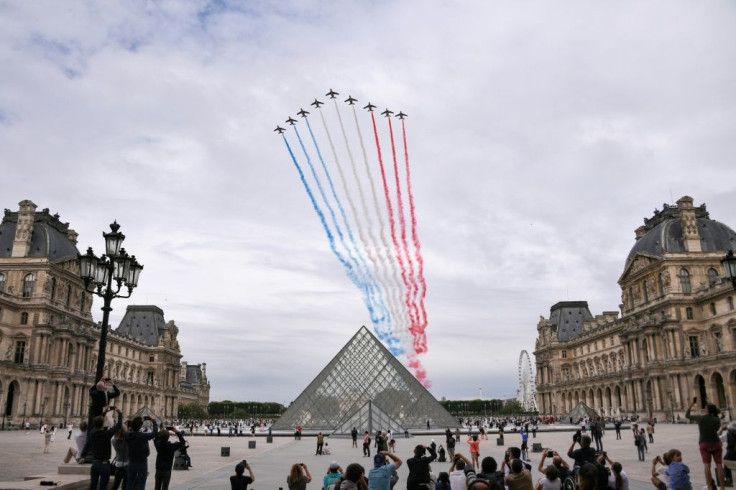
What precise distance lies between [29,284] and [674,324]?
56.0 metres

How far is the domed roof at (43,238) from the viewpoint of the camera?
178 feet

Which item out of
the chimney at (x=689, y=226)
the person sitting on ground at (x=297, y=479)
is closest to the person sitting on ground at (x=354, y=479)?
the person sitting on ground at (x=297, y=479)

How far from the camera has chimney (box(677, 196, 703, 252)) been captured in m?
53.9

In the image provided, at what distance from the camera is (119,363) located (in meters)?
74.6

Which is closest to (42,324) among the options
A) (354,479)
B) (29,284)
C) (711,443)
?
(29,284)

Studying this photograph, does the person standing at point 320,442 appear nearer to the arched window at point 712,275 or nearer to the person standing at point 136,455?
the person standing at point 136,455

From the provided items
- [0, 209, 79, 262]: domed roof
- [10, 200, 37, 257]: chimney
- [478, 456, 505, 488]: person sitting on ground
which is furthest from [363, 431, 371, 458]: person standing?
[10, 200, 37, 257]: chimney

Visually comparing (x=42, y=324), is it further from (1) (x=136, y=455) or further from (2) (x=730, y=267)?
(2) (x=730, y=267)

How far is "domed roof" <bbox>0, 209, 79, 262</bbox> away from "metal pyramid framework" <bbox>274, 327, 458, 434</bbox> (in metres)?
27.2

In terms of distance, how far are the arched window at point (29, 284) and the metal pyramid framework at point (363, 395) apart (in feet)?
85.0

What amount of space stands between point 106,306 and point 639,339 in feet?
181

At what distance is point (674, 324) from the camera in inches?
2023

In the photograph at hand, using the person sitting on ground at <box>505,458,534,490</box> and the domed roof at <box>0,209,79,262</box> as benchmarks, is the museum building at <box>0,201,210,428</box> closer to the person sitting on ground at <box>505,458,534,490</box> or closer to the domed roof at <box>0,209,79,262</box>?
the domed roof at <box>0,209,79,262</box>

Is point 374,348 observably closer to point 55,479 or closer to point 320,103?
point 320,103
